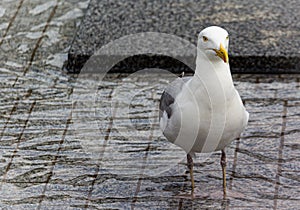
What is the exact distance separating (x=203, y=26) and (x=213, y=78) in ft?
8.62

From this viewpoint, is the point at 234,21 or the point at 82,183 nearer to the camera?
the point at 82,183

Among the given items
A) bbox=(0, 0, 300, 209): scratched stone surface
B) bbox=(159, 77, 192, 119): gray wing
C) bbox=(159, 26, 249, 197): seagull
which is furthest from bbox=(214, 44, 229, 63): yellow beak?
bbox=(0, 0, 300, 209): scratched stone surface

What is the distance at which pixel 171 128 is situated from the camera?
5.11 metres

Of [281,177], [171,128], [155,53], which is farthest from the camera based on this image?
[155,53]

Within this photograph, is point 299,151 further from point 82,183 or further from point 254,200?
point 82,183

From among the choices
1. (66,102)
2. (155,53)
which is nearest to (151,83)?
(155,53)

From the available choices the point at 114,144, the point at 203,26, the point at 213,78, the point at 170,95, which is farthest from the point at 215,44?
the point at 203,26

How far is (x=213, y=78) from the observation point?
496cm

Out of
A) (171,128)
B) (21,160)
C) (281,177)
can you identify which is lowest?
(21,160)

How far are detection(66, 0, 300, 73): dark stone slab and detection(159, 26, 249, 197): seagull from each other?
202cm

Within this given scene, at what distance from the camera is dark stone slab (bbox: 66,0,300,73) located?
23.1 ft

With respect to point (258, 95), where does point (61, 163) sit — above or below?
below

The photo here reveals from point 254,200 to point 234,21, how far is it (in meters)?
2.70

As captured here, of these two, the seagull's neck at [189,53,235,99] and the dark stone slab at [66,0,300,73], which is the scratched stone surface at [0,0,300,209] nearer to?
the dark stone slab at [66,0,300,73]
